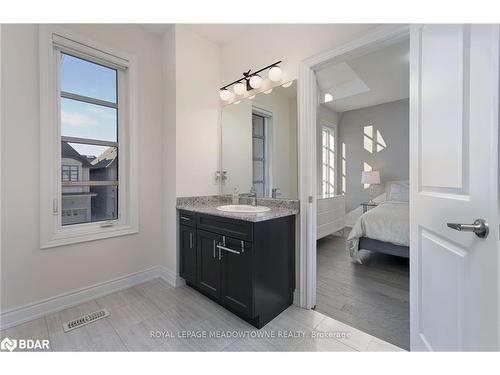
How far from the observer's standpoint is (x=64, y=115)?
190 cm

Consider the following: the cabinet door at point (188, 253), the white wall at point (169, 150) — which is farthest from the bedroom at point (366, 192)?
the white wall at point (169, 150)

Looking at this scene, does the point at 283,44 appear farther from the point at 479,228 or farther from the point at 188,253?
the point at 188,253

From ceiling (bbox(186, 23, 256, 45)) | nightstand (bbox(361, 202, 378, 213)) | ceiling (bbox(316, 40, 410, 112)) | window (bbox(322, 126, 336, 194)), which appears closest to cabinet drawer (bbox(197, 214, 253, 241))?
ceiling (bbox(316, 40, 410, 112))

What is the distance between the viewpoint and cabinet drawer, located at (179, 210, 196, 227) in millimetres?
2012

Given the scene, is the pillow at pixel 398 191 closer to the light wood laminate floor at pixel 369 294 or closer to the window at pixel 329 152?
the window at pixel 329 152

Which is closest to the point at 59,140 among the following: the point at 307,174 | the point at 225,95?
the point at 225,95

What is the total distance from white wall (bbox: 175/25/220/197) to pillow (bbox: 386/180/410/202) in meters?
3.55

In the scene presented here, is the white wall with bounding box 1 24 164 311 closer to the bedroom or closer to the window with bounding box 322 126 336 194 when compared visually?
the bedroom

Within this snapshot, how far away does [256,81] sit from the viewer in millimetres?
2078

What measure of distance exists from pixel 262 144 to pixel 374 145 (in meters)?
3.57

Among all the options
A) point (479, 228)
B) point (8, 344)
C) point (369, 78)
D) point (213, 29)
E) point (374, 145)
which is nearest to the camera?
point (479, 228)

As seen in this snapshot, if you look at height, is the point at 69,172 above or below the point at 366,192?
above

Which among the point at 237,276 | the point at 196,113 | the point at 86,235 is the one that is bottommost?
the point at 237,276

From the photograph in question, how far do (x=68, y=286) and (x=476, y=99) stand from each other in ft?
9.48
